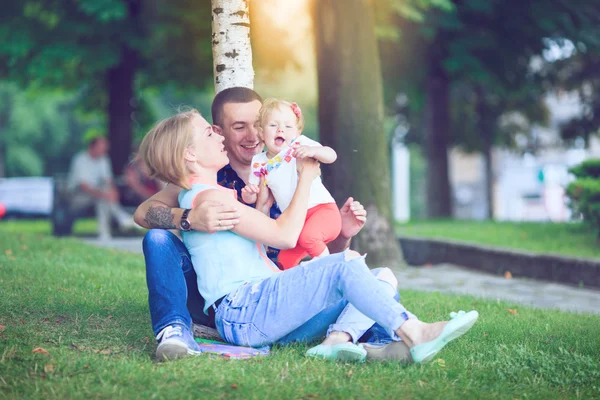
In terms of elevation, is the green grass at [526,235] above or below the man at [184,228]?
below

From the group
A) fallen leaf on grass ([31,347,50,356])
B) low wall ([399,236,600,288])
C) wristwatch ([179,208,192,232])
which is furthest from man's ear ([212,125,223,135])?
low wall ([399,236,600,288])

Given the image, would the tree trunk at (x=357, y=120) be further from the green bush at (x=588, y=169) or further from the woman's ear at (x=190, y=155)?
Answer: the woman's ear at (x=190, y=155)

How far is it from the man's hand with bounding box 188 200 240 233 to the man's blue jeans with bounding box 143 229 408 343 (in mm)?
308

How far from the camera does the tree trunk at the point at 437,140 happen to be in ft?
61.9

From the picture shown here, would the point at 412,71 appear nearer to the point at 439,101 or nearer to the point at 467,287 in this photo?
the point at 439,101

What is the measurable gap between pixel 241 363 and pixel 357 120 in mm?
5839

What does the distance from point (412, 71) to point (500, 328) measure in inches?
528

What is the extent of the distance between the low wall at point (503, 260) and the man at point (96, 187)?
6027mm

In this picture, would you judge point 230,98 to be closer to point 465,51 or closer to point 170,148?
point 170,148

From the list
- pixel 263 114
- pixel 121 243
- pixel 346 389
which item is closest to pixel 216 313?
pixel 346 389

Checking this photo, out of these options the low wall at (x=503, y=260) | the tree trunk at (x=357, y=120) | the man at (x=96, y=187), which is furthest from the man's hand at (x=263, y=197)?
the man at (x=96, y=187)

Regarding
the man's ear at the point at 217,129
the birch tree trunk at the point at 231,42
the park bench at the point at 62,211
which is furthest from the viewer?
the park bench at the point at 62,211

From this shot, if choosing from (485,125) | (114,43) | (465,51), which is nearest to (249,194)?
(465,51)

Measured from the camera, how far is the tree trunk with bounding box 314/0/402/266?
9.65 m
